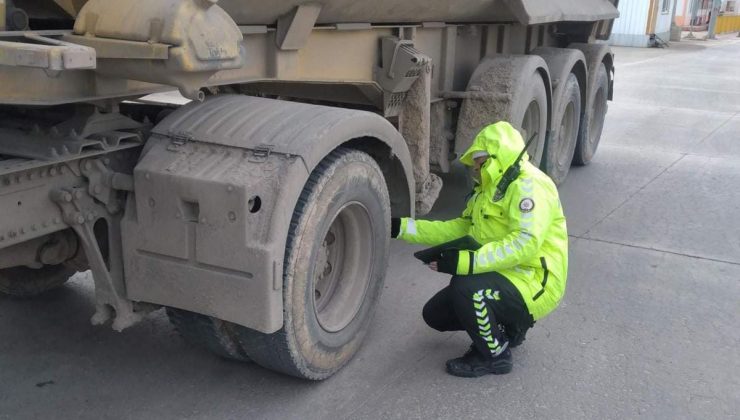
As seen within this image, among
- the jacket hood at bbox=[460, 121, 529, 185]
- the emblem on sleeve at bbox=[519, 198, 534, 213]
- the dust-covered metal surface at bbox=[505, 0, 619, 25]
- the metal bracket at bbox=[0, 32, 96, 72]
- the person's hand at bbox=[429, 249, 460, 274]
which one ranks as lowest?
the person's hand at bbox=[429, 249, 460, 274]

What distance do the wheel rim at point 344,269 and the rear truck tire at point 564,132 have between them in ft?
11.2

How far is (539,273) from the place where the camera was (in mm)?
3641

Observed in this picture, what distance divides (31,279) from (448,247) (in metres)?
2.21

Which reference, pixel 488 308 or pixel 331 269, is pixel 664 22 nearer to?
pixel 488 308

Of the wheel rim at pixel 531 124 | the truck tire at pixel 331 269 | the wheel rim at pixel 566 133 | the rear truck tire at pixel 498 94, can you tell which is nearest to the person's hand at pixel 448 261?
the truck tire at pixel 331 269

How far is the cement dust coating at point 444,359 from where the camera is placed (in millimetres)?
3381

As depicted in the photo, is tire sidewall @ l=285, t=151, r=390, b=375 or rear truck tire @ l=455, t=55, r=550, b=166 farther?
rear truck tire @ l=455, t=55, r=550, b=166

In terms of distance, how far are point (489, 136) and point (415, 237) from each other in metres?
0.68

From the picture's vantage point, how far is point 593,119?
8.65 m

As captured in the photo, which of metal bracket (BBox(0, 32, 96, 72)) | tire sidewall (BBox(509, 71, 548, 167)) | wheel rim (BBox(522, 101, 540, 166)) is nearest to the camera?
metal bracket (BBox(0, 32, 96, 72))

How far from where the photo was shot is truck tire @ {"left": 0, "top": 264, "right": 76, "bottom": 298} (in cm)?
399

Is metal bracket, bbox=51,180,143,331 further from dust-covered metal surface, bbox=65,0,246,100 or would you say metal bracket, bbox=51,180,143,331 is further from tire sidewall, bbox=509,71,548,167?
tire sidewall, bbox=509,71,548,167

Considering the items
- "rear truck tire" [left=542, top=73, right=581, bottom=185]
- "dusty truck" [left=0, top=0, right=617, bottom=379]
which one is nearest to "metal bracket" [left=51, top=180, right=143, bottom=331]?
"dusty truck" [left=0, top=0, right=617, bottom=379]

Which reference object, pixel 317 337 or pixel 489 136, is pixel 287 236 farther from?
pixel 489 136
